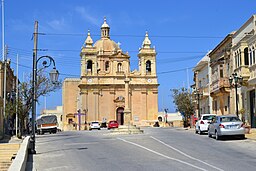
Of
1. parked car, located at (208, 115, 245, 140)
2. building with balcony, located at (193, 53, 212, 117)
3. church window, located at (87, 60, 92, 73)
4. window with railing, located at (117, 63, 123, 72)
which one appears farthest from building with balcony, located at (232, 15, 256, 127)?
church window, located at (87, 60, 92, 73)

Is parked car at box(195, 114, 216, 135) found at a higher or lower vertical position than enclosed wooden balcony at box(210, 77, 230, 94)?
lower

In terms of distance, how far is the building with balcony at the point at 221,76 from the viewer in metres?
45.1

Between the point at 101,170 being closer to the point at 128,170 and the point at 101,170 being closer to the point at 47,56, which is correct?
the point at 128,170

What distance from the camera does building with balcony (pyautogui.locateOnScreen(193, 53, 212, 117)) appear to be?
188 feet

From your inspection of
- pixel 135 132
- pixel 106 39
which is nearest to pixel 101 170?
pixel 135 132

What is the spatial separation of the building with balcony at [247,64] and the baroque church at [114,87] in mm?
42975

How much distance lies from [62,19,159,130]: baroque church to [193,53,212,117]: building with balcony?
20265mm

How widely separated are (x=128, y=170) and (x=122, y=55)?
73792mm

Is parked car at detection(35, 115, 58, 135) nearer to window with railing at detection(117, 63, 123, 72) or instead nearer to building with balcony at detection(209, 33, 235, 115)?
building with balcony at detection(209, 33, 235, 115)

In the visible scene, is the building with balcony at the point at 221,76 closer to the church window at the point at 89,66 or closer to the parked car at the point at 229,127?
the parked car at the point at 229,127

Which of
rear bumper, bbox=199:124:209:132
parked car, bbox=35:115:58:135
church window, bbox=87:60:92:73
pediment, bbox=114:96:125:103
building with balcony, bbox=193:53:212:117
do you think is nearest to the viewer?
rear bumper, bbox=199:124:209:132

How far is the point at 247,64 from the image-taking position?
38.6 m

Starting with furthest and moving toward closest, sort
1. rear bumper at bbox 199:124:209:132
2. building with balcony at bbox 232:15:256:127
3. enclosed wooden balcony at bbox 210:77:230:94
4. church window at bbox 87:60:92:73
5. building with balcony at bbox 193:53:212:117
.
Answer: church window at bbox 87:60:92:73, building with balcony at bbox 193:53:212:117, enclosed wooden balcony at bbox 210:77:230:94, building with balcony at bbox 232:15:256:127, rear bumper at bbox 199:124:209:132

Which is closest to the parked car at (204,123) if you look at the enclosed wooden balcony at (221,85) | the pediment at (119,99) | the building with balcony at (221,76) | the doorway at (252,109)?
the doorway at (252,109)
